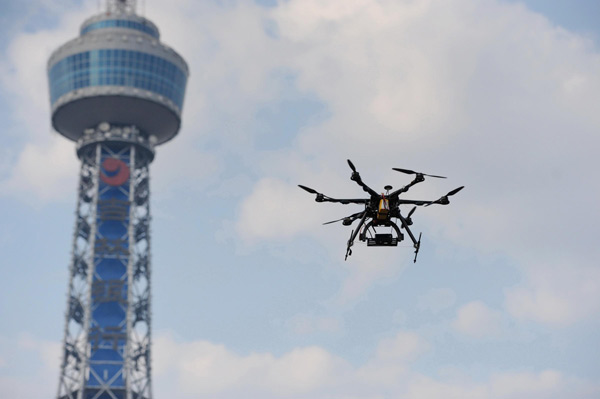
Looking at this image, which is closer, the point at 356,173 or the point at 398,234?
the point at 356,173

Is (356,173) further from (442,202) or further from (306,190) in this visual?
(442,202)

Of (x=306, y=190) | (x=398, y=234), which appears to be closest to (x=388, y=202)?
(x=398, y=234)

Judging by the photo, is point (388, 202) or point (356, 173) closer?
point (356, 173)

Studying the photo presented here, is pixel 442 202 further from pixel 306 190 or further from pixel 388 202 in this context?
pixel 306 190

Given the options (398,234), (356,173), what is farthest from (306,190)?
(398,234)

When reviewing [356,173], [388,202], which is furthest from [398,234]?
[356,173]

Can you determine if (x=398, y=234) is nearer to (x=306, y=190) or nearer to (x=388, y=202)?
(x=388, y=202)
